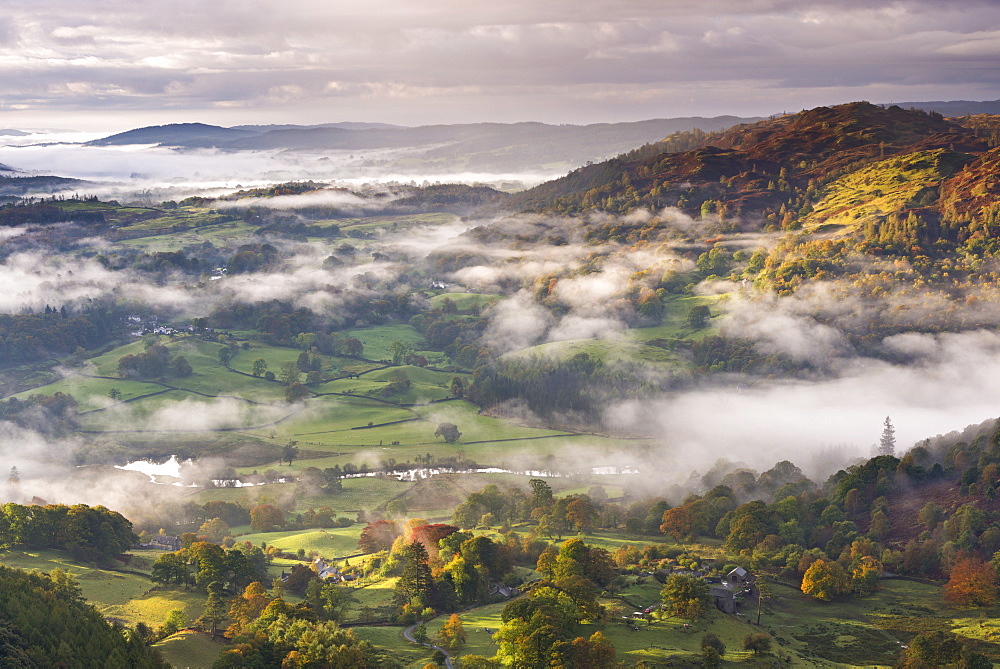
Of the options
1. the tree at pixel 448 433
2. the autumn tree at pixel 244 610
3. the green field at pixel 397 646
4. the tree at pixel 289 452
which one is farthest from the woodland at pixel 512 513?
the tree at pixel 289 452

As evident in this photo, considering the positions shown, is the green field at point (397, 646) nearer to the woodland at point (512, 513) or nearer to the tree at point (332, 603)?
the woodland at point (512, 513)

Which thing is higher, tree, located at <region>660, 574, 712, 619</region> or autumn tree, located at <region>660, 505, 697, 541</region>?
tree, located at <region>660, 574, 712, 619</region>

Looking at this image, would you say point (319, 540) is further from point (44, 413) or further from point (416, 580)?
point (44, 413)

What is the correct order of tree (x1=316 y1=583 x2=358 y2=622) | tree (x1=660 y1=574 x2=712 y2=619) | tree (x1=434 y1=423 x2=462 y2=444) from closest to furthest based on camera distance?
tree (x1=660 y1=574 x2=712 y2=619) < tree (x1=316 y1=583 x2=358 y2=622) < tree (x1=434 y1=423 x2=462 y2=444)

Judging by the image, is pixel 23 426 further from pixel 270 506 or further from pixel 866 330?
pixel 866 330

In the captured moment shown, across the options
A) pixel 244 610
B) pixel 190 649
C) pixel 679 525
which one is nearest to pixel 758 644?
pixel 679 525

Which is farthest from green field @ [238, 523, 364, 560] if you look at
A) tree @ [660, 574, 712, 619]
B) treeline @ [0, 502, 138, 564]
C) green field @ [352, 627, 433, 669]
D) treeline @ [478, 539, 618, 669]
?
tree @ [660, 574, 712, 619]

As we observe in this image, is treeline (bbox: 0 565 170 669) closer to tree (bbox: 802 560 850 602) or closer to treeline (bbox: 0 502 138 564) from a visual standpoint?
treeline (bbox: 0 502 138 564)

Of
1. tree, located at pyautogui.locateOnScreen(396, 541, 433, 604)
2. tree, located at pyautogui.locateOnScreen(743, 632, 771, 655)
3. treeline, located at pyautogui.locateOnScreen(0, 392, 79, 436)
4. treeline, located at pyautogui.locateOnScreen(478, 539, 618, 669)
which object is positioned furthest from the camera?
treeline, located at pyautogui.locateOnScreen(0, 392, 79, 436)

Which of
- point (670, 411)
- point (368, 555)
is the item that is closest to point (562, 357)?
point (670, 411)
